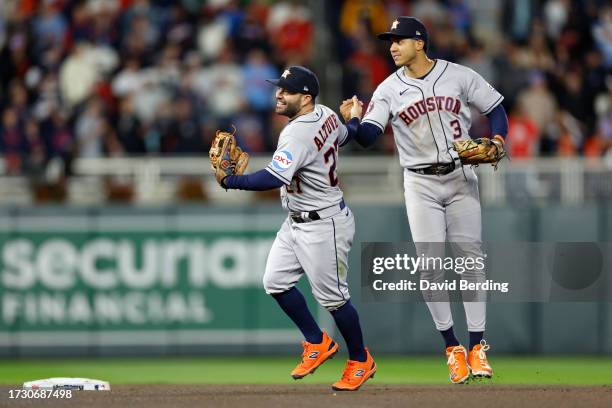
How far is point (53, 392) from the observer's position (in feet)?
28.5

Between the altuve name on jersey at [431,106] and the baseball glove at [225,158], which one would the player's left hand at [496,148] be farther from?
the baseball glove at [225,158]

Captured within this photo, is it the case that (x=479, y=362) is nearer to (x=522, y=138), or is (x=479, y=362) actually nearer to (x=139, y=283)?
(x=139, y=283)

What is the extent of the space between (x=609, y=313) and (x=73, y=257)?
557cm

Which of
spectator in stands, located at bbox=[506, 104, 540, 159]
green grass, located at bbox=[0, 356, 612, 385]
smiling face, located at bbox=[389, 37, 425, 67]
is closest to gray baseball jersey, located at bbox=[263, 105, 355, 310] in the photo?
smiling face, located at bbox=[389, 37, 425, 67]

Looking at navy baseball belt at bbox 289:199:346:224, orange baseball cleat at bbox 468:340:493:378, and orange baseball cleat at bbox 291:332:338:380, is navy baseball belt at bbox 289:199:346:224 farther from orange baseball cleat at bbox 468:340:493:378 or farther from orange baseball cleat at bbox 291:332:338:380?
orange baseball cleat at bbox 468:340:493:378

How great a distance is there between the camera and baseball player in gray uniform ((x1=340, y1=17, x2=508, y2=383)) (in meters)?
8.73

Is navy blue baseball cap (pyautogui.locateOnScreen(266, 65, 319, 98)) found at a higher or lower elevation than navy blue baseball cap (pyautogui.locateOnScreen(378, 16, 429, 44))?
lower

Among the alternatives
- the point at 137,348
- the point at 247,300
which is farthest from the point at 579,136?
the point at 137,348

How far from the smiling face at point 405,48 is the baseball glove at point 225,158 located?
4.20 feet

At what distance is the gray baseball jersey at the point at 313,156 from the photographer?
8.30 m

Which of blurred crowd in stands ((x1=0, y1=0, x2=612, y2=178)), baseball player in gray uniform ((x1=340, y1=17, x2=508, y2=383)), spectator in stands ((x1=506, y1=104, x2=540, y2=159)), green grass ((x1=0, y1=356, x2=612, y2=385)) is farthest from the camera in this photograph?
blurred crowd in stands ((x1=0, y1=0, x2=612, y2=178))

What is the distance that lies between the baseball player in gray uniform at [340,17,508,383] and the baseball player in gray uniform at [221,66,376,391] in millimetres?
345

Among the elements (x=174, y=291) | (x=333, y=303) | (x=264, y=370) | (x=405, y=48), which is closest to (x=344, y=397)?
(x=333, y=303)

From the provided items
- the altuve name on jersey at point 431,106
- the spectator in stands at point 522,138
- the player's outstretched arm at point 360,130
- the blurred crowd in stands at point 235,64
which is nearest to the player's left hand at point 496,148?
Answer: the altuve name on jersey at point 431,106
